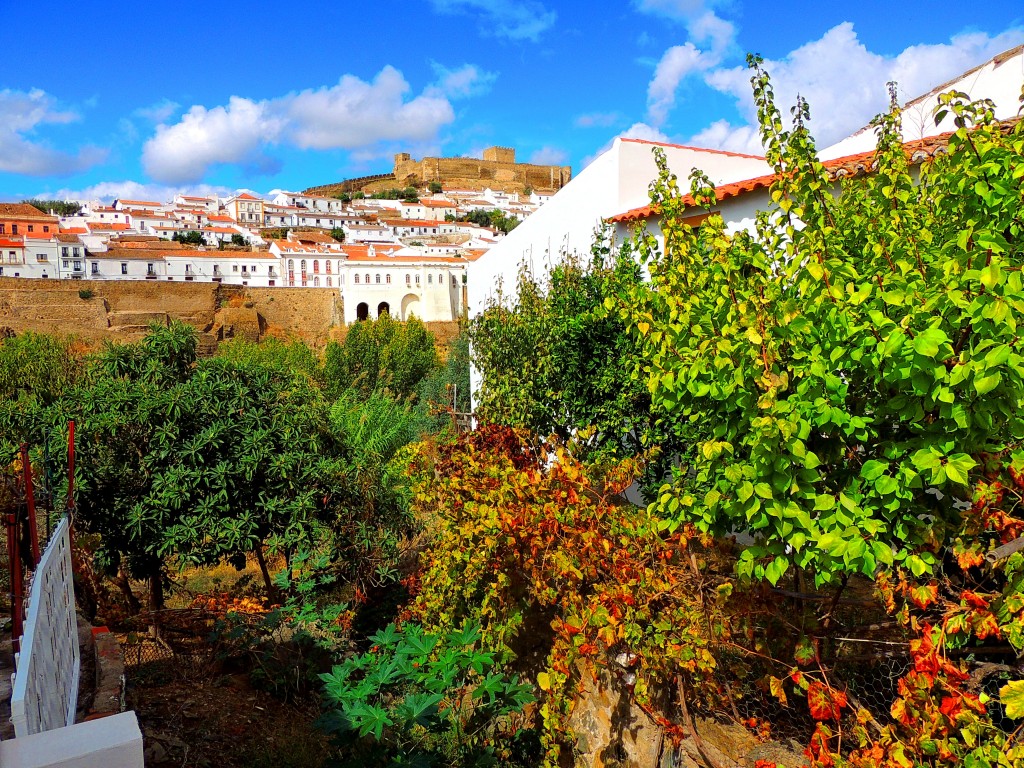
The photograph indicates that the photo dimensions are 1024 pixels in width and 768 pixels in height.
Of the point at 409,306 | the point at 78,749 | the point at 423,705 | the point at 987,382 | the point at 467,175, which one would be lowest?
the point at 423,705

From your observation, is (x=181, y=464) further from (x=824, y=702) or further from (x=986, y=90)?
(x=986, y=90)

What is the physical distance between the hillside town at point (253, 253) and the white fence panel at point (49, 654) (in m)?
35.2

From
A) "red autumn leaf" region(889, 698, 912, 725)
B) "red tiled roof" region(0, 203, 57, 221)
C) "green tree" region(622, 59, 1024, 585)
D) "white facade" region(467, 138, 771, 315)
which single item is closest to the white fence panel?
"green tree" region(622, 59, 1024, 585)

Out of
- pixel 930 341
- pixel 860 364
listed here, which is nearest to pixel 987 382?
pixel 930 341

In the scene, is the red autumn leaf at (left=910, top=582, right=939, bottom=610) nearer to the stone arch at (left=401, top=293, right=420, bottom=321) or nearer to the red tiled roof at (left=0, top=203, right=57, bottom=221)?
the stone arch at (left=401, top=293, right=420, bottom=321)

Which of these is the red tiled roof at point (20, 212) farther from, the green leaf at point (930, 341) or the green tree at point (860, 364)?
the green leaf at point (930, 341)

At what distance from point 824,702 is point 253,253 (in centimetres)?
6476

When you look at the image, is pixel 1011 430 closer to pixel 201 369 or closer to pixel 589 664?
pixel 589 664

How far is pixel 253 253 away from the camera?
61.9m

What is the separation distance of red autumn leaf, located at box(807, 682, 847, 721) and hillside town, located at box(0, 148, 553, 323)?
36441mm

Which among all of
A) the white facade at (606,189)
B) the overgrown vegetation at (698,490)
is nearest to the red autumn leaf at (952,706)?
the overgrown vegetation at (698,490)

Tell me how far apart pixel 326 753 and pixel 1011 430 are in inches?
206

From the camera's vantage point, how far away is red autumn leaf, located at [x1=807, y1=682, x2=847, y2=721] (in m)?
3.33

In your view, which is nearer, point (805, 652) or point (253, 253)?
point (805, 652)
